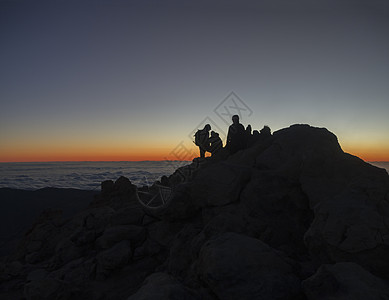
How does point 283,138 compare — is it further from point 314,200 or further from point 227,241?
point 227,241

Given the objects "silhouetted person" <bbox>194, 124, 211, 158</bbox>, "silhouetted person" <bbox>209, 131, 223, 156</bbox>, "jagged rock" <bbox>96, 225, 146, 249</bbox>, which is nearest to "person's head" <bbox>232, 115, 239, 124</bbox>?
"silhouetted person" <bbox>209, 131, 223, 156</bbox>

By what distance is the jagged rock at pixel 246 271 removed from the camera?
13.4 feet

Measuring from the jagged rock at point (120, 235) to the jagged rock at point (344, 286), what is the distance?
26.7 ft

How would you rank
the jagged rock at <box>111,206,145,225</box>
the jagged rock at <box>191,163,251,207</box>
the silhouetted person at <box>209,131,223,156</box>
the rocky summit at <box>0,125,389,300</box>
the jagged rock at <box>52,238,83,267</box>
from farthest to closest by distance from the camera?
the silhouetted person at <box>209,131,223,156</box> < the jagged rock at <box>111,206,145,225</box> < the jagged rock at <box>52,238,83,267</box> < the jagged rock at <box>191,163,251,207</box> < the rocky summit at <box>0,125,389,300</box>

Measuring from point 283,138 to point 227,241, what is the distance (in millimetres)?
6972

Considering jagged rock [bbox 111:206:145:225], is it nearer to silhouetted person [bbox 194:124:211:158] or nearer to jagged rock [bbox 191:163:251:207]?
jagged rock [bbox 191:163:251:207]

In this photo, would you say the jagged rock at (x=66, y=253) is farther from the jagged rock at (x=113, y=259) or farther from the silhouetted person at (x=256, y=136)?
the silhouetted person at (x=256, y=136)

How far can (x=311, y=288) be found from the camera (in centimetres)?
389

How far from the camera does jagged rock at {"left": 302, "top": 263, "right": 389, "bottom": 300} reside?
11.6 feet

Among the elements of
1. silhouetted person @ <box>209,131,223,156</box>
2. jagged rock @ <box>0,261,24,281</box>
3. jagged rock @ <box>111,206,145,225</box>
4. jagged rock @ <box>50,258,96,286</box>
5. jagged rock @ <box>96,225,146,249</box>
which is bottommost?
jagged rock @ <box>0,261,24,281</box>

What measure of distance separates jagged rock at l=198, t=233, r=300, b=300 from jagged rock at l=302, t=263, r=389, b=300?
447 millimetres

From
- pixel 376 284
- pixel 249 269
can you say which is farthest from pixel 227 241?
pixel 376 284

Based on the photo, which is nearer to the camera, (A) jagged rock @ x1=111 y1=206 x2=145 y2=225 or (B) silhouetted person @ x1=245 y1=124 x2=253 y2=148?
(A) jagged rock @ x1=111 y1=206 x2=145 y2=225

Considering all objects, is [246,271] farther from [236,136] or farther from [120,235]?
[236,136]
